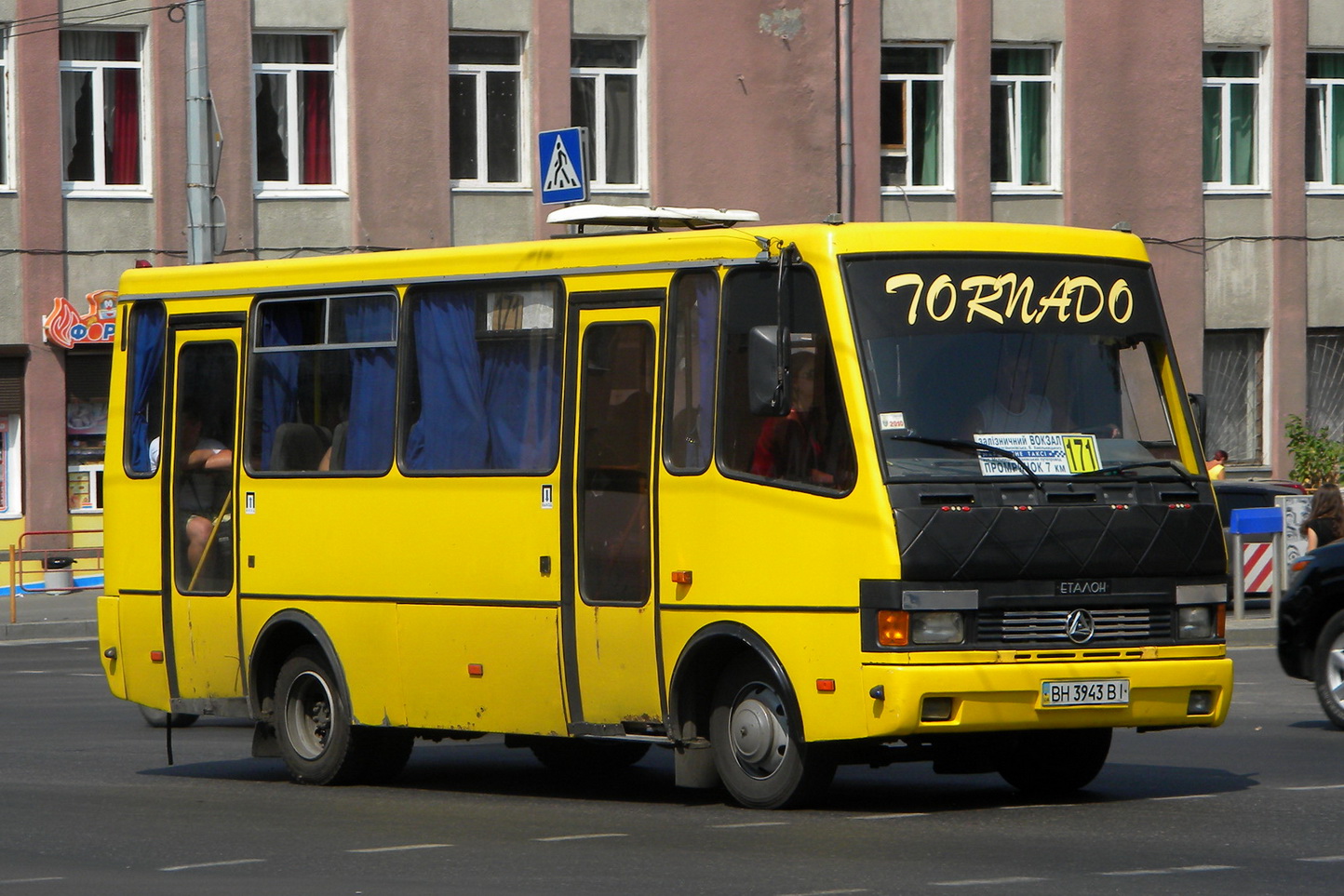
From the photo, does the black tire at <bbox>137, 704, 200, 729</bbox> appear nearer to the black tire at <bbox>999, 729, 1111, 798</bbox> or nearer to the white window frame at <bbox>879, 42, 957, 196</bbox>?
the black tire at <bbox>999, 729, 1111, 798</bbox>

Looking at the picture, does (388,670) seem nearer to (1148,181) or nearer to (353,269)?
(353,269)

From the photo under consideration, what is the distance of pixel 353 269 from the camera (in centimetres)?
1281

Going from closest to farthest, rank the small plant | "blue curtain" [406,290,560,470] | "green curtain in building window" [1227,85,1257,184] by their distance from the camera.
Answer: "blue curtain" [406,290,560,470] < the small plant < "green curtain in building window" [1227,85,1257,184]

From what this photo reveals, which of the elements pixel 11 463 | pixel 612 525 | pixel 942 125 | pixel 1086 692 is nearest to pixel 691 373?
pixel 612 525

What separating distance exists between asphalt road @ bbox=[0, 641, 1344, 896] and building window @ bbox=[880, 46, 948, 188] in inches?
777

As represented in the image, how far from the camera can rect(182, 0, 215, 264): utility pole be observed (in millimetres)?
23672

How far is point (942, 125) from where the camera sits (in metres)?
33.8

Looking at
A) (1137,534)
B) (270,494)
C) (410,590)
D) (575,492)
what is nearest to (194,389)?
(270,494)

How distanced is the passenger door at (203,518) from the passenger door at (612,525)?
2.69m

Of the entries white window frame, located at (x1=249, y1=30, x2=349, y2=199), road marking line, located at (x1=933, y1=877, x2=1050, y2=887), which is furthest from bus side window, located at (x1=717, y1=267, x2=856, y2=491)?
white window frame, located at (x1=249, y1=30, x2=349, y2=199)

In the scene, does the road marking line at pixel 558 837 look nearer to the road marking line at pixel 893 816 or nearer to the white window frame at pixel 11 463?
the road marking line at pixel 893 816

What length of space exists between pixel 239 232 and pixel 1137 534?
21.7 meters

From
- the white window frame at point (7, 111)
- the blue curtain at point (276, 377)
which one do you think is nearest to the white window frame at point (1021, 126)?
the white window frame at point (7, 111)

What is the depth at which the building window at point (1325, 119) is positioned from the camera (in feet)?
115
